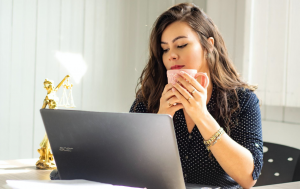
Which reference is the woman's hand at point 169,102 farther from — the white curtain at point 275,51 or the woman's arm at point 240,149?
the white curtain at point 275,51

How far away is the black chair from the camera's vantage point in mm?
1338


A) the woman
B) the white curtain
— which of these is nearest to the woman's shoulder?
the woman

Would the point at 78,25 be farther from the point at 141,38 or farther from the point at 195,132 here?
the point at 195,132

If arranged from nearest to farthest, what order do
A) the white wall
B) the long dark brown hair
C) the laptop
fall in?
the laptop → the long dark brown hair → the white wall

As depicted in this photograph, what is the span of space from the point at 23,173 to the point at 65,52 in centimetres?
188

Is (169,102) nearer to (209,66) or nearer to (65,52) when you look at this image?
(209,66)

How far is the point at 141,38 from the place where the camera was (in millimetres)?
3330

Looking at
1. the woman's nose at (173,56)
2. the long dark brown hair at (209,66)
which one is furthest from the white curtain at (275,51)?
the woman's nose at (173,56)

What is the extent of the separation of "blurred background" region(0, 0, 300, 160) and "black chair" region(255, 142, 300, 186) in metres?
0.81

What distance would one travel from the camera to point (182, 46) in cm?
125

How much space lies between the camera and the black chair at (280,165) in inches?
52.7

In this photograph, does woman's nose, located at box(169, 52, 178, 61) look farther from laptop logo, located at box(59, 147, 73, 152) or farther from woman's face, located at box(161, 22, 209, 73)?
laptop logo, located at box(59, 147, 73, 152)

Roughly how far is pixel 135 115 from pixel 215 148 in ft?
1.23

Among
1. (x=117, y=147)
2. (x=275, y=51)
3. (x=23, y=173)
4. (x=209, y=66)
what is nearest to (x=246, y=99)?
(x=209, y=66)
